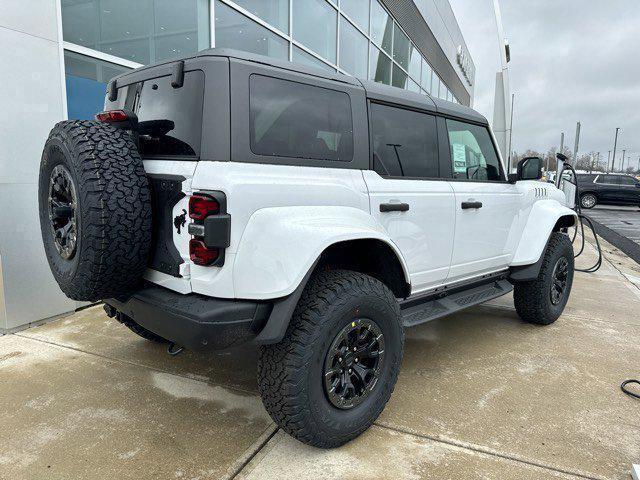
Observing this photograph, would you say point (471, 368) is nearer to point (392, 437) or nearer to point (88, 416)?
point (392, 437)

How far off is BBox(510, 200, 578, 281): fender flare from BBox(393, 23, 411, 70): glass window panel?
32.6ft

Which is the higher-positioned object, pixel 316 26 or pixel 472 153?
pixel 316 26

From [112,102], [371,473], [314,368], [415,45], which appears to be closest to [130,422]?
[314,368]

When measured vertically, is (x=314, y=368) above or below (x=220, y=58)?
below

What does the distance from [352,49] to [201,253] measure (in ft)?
29.6

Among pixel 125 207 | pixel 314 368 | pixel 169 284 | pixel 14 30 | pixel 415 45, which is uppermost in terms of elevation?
pixel 415 45

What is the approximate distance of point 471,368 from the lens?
338 centimetres

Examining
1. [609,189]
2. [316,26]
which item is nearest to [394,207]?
[316,26]

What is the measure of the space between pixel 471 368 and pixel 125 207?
2.64 metres

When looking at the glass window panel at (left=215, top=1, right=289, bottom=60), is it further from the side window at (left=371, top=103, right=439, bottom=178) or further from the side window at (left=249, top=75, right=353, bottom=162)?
the side window at (left=249, top=75, right=353, bottom=162)

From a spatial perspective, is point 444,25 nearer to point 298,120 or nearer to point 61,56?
point 61,56

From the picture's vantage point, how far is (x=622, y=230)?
13.3m

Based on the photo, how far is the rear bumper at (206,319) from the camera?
2.00 m

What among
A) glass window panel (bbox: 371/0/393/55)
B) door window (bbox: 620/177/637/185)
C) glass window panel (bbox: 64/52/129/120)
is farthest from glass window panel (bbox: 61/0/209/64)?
door window (bbox: 620/177/637/185)
